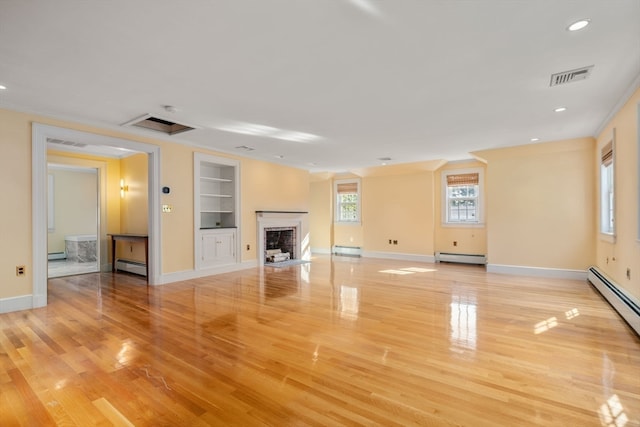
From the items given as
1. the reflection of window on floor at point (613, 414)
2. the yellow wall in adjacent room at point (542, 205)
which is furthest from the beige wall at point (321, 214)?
the reflection of window on floor at point (613, 414)

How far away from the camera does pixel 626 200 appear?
3.67 meters

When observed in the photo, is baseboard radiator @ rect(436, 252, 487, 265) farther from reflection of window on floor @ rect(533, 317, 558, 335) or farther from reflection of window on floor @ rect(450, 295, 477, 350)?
reflection of window on floor @ rect(533, 317, 558, 335)

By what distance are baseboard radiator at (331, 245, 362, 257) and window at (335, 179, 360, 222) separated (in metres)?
0.84

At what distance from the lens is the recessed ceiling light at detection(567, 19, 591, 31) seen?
2143mm

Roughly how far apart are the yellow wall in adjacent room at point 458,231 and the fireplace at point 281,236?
3.51m

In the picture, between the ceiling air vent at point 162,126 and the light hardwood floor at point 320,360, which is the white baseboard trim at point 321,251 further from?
the ceiling air vent at point 162,126

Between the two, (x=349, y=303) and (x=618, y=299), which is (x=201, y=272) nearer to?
(x=349, y=303)

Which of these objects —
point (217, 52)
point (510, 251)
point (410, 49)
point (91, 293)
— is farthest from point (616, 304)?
point (91, 293)

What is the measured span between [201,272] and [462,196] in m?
6.32

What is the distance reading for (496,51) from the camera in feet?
8.38

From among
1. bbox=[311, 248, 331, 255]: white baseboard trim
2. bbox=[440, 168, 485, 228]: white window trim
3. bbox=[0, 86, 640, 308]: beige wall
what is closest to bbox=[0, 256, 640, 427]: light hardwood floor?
bbox=[0, 86, 640, 308]: beige wall

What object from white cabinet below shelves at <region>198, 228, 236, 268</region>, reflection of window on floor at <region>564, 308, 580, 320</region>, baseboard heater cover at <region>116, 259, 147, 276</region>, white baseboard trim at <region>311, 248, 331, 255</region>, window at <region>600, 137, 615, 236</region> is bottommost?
white baseboard trim at <region>311, 248, 331, 255</region>

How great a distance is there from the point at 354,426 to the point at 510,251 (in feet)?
19.4

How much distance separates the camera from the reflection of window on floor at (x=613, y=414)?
170 cm
